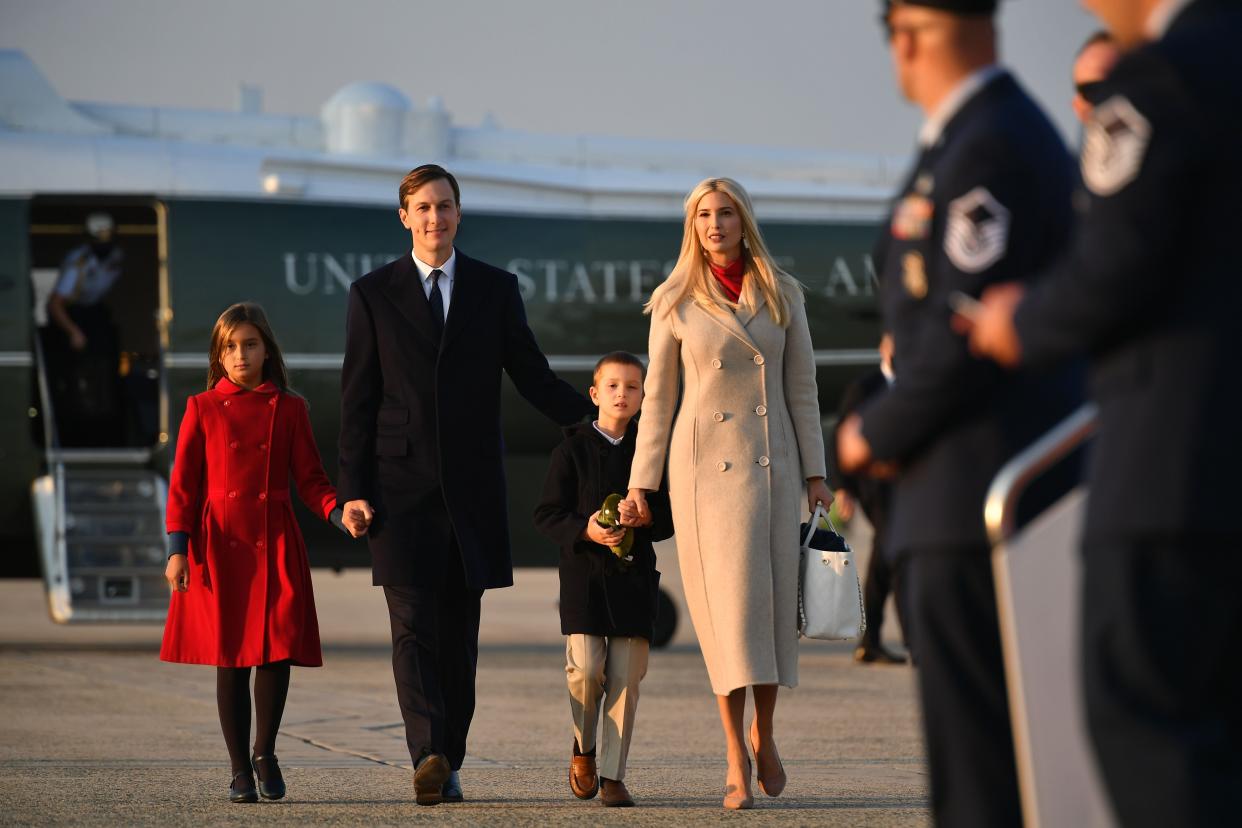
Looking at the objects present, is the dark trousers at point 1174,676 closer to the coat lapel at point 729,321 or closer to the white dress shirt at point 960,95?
the white dress shirt at point 960,95

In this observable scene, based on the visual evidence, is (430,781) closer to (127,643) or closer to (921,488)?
(921,488)

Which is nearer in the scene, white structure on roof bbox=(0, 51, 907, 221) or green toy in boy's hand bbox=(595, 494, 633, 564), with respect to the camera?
green toy in boy's hand bbox=(595, 494, 633, 564)

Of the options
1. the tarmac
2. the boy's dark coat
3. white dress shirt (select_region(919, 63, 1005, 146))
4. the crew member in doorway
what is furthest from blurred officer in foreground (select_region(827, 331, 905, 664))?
the crew member in doorway

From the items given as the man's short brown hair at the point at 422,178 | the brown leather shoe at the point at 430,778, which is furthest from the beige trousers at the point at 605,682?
the man's short brown hair at the point at 422,178

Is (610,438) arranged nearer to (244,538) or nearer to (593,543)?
(593,543)

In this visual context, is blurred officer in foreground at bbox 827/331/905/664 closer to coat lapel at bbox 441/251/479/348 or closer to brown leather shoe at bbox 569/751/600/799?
brown leather shoe at bbox 569/751/600/799

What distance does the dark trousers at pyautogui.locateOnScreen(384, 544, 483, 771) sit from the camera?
18.7 feet

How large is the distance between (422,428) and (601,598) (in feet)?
2.56

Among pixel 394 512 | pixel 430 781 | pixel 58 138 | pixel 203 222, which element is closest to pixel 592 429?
pixel 394 512

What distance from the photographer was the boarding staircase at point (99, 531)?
37.6ft

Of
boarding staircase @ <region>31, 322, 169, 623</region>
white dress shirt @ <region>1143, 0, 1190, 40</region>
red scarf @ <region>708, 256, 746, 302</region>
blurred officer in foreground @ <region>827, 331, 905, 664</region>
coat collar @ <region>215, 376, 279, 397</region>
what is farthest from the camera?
boarding staircase @ <region>31, 322, 169, 623</region>

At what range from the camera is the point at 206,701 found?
28.9 feet

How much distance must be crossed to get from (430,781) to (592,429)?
1282 mm

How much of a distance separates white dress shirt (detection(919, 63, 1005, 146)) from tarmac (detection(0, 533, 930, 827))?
2.75 meters
